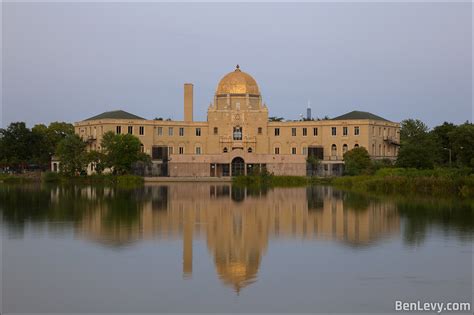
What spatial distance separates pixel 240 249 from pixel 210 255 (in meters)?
1.38

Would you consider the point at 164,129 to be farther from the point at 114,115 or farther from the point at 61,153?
the point at 61,153

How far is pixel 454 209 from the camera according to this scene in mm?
33562

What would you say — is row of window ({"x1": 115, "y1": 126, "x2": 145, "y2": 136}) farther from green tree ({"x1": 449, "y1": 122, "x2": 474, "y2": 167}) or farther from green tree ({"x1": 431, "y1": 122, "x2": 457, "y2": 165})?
green tree ({"x1": 449, "y1": 122, "x2": 474, "y2": 167})

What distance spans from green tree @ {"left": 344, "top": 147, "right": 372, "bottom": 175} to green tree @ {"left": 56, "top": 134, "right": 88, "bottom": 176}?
2912 cm

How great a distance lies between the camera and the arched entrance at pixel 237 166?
83.4 m

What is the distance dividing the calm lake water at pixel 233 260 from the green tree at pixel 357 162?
137 feet

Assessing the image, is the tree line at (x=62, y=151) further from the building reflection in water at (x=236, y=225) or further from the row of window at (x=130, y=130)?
the building reflection in water at (x=236, y=225)

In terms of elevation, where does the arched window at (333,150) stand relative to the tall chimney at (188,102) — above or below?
below

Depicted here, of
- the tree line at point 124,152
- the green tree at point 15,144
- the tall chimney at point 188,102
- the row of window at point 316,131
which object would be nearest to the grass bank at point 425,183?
the tree line at point 124,152

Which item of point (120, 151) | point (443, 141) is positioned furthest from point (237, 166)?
point (443, 141)

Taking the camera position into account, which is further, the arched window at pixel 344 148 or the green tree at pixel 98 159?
the arched window at pixel 344 148

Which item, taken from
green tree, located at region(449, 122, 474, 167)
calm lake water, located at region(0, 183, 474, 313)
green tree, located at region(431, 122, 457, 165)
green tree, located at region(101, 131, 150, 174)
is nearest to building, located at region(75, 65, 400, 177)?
green tree, located at region(431, 122, 457, 165)

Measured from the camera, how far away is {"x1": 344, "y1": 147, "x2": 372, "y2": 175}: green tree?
74375 mm

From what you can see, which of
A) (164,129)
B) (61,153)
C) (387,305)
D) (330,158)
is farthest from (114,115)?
(387,305)
